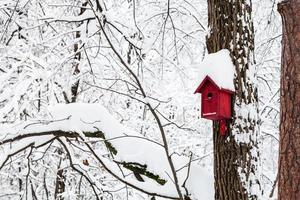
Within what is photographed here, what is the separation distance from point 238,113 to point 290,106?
3.09 feet

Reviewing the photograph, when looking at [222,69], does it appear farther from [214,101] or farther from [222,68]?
[214,101]

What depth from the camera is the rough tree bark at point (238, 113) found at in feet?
9.29

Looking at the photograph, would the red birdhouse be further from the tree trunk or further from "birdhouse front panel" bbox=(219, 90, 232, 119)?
the tree trunk

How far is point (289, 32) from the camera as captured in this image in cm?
199

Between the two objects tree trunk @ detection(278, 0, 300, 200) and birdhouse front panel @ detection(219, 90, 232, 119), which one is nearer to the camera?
tree trunk @ detection(278, 0, 300, 200)

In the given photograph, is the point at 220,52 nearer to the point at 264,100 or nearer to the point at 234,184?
the point at 234,184

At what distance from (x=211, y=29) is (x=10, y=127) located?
5.32ft

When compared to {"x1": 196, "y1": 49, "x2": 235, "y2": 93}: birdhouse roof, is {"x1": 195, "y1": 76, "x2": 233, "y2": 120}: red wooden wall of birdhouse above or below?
below

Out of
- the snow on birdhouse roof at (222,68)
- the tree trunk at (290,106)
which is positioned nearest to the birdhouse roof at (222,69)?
the snow on birdhouse roof at (222,68)

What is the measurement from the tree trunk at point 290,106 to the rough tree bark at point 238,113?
839mm

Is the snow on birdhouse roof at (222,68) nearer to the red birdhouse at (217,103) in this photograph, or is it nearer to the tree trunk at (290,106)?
the red birdhouse at (217,103)

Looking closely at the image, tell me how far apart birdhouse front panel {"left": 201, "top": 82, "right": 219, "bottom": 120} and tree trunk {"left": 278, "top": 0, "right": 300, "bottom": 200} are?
0.89m

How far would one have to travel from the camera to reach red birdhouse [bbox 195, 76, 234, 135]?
9.48ft

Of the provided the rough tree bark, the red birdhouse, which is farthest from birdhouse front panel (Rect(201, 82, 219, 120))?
the rough tree bark
